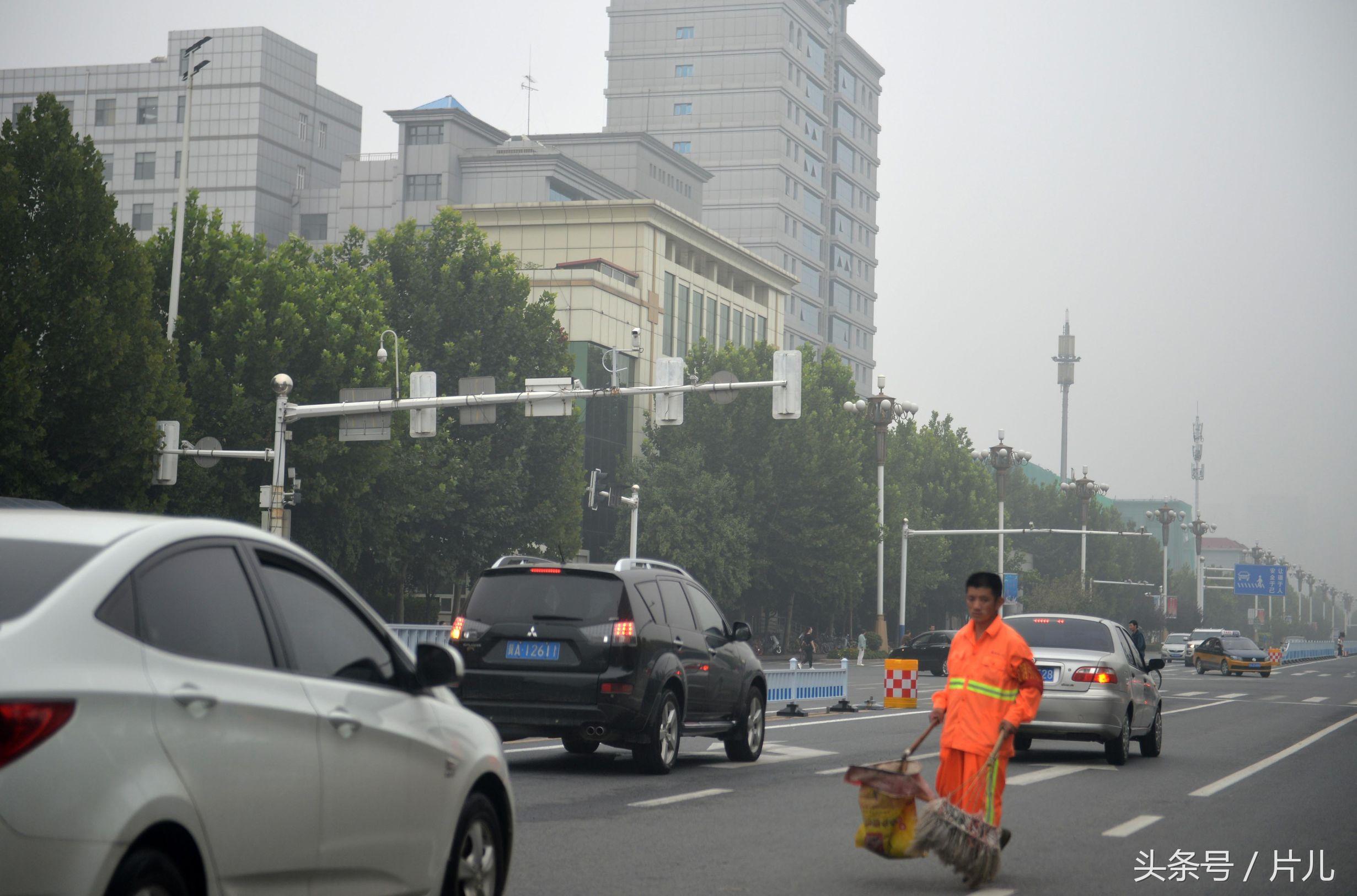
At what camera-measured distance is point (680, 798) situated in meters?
12.4

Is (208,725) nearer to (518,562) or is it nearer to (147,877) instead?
(147,877)

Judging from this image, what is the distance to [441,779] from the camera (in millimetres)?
5922

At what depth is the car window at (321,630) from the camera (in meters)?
5.25

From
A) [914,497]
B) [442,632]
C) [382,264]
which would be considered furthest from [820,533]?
[442,632]

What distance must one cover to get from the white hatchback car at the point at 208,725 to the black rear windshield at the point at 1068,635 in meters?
12.1

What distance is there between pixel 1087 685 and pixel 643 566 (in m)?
4.99

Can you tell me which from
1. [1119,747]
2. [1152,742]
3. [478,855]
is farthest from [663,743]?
[478,855]

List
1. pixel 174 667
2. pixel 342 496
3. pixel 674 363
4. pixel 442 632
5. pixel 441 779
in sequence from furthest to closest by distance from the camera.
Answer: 1. pixel 342 496
2. pixel 442 632
3. pixel 674 363
4. pixel 441 779
5. pixel 174 667

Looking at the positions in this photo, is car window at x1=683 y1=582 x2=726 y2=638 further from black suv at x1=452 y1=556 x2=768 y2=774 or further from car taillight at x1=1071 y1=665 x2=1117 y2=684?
car taillight at x1=1071 y1=665 x2=1117 y2=684

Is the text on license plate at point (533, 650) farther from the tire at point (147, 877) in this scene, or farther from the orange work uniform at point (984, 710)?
the tire at point (147, 877)

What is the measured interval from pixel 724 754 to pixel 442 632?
16.4 metres

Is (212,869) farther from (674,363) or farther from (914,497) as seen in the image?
(914,497)

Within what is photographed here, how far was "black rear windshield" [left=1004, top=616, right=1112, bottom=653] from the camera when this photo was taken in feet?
56.5

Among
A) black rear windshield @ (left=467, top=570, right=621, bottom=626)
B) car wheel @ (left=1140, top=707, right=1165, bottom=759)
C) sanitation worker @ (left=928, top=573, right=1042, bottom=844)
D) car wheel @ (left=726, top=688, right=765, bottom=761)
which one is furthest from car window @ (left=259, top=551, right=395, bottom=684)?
car wheel @ (left=1140, top=707, right=1165, bottom=759)
